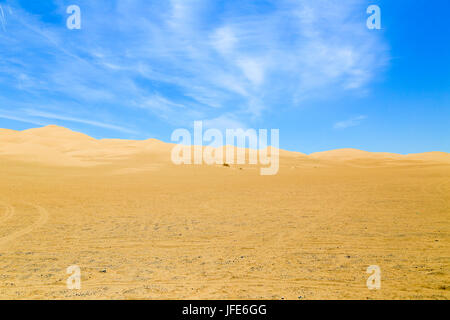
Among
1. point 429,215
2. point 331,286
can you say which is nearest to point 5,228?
point 331,286

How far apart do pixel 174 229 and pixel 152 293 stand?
15.7ft

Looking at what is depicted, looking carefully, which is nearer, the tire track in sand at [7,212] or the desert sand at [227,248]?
the desert sand at [227,248]

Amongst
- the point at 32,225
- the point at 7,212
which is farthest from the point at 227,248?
the point at 7,212

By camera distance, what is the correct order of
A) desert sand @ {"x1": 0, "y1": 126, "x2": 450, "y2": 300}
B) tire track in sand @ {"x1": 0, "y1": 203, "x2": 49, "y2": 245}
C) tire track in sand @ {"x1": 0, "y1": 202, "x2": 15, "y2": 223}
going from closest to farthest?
desert sand @ {"x1": 0, "y1": 126, "x2": 450, "y2": 300}, tire track in sand @ {"x1": 0, "y1": 203, "x2": 49, "y2": 245}, tire track in sand @ {"x1": 0, "y1": 202, "x2": 15, "y2": 223}

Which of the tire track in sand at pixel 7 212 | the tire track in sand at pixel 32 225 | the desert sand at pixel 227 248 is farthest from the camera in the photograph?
the tire track in sand at pixel 7 212

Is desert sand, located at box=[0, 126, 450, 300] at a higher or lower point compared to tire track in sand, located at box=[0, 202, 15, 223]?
lower

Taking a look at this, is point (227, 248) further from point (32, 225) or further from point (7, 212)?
point (7, 212)

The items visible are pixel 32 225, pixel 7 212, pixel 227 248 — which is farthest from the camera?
pixel 7 212

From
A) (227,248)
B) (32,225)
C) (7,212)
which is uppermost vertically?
(7,212)

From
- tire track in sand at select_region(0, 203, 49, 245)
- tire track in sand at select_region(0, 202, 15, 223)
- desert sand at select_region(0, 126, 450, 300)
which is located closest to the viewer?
desert sand at select_region(0, 126, 450, 300)

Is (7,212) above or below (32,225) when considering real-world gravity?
above

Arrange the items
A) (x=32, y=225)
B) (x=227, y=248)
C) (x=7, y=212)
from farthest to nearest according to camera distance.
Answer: (x=7, y=212) < (x=32, y=225) < (x=227, y=248)

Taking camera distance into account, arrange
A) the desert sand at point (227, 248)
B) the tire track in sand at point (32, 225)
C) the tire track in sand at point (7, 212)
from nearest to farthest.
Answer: the desert sand at point (227, 248) → the tire track in sand at point (32, 225) → the tire track in sand at point (7, 212)
